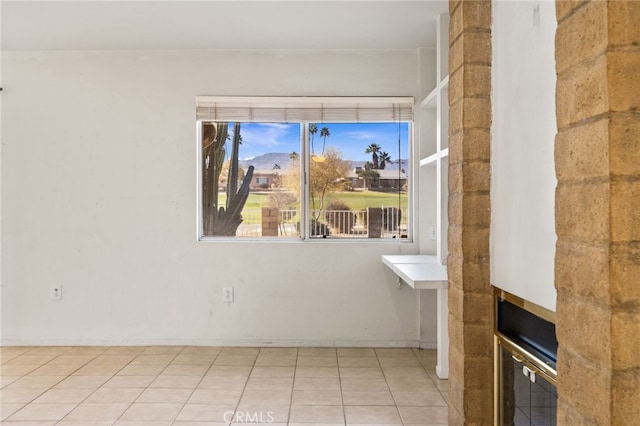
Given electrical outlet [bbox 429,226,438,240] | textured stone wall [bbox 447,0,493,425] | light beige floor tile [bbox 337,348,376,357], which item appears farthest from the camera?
electrical outlet [bbox 429,226,438,240]

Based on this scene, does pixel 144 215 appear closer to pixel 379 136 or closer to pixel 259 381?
pixel 259 381

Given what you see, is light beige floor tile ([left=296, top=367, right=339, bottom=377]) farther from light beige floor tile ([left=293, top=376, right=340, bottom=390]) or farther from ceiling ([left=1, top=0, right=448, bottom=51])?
ceiling ([left=1, top=0, right=448, bottom=51])

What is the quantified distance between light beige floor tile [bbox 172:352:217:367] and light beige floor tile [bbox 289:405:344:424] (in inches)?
40.5

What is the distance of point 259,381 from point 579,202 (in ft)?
8.17

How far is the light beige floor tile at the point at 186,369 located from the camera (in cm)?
319

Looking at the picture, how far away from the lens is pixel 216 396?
280 centimetres

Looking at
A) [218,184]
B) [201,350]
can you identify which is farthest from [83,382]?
[218,184]

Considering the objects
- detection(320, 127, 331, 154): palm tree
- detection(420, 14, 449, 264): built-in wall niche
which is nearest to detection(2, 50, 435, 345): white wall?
detection(320, 127, 331, 154): palm tree

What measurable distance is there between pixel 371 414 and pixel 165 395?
1257mm

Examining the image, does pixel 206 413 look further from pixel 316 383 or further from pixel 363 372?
pixel 363 372

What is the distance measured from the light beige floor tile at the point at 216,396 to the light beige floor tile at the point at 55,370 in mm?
1048

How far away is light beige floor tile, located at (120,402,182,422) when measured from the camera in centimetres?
251

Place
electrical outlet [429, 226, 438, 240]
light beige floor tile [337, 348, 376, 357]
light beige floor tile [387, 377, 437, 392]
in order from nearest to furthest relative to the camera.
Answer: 1. light beige floor tile [387, 377, 437, 392]
2. light beige floor tile [337, 348, 376, 357]
3. electrical outlet [429, 226, 438, 240]

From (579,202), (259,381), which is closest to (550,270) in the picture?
(579,202)
